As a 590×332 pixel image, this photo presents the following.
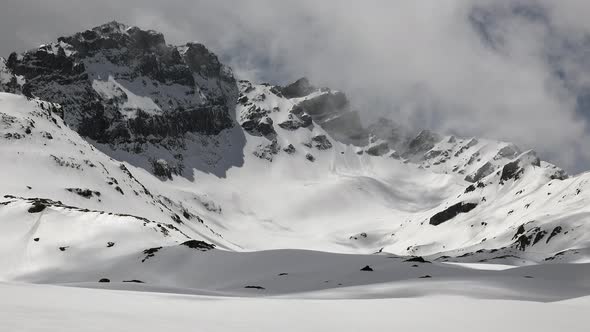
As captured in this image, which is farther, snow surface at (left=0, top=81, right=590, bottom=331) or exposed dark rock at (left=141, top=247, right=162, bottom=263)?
exposed dark rock at (left=141, top=247, right=162, bottom=263)

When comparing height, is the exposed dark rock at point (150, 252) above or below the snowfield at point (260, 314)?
above

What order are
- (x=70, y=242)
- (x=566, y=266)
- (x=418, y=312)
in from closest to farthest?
(x=418, y=312)
(x=566, y=266)
(x=70, y=242)

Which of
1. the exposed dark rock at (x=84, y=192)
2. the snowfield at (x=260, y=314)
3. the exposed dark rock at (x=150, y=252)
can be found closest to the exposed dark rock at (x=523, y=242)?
the exposed dark rock at (x=150, y=252)

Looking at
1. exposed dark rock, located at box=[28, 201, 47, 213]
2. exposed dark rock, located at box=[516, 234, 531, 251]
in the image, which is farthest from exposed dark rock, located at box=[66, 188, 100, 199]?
exposed dark rock, located at box=[516, 234, 531, 251]

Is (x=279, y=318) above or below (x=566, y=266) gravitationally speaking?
below

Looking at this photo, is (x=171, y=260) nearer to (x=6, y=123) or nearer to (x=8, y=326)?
(x=8, y=326)

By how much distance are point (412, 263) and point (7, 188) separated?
326 ft

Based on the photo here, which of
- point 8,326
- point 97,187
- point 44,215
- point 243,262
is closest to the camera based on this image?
point 8,326

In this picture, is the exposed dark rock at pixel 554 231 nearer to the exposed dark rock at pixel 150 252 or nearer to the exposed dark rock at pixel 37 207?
the exposed dark rock at pixel 150 252

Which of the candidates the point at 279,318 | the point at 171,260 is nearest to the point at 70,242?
the point at 171,260

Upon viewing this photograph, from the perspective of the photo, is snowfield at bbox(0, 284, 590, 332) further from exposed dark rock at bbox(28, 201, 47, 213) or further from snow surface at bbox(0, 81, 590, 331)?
exposed dark rock at bbox(28, 201, 47, 213)

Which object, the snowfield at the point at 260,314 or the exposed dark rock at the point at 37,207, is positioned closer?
the snowfield at the point at 260,314

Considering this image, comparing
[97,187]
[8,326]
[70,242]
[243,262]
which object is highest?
[97,187]

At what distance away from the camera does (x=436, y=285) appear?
27281 millimetres
